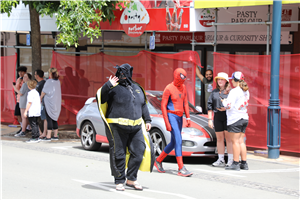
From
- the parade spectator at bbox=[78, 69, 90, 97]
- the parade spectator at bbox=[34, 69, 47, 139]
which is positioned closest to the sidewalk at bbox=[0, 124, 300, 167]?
the parade spectator at bbox=[34, 69, 47, 139]

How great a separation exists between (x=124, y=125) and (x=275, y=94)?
184 inches

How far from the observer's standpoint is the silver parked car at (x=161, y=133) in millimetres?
9484

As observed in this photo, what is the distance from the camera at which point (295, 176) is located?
865 cm

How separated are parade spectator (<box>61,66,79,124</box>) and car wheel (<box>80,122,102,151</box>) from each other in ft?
11.9

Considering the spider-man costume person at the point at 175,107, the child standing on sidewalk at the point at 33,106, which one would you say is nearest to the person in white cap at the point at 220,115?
the spider-man costume person at the point at 175,107

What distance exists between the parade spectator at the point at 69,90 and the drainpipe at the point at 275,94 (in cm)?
682

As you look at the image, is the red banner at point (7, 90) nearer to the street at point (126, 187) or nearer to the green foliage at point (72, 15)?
the green foliage at point (72, 15)

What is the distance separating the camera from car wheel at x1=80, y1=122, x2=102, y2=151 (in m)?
11.2

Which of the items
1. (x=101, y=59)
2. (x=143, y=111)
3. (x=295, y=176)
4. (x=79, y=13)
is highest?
(x=79, y=13)

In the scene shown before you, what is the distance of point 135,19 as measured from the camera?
1380cm

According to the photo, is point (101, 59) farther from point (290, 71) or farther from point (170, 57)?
point (290, 71)

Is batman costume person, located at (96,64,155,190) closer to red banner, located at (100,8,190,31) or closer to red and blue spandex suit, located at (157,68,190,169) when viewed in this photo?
red and blue spandex suit, located at (157,68,190,169)

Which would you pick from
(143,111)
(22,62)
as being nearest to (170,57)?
(143,111)

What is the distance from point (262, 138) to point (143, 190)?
475 cm
